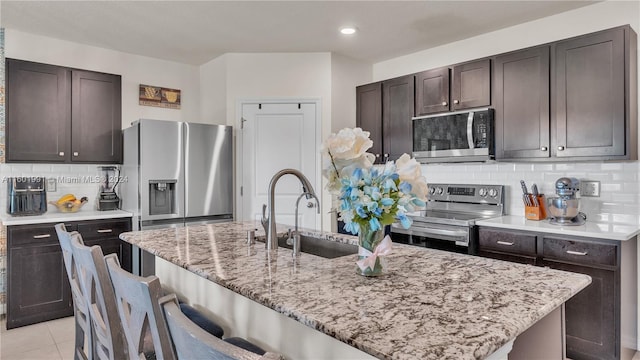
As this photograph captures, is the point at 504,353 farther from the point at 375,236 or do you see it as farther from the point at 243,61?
the point at 243,61

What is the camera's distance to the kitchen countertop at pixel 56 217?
10.2ft

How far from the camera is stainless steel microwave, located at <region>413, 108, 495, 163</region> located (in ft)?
10.5

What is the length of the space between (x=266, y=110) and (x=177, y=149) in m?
1.02

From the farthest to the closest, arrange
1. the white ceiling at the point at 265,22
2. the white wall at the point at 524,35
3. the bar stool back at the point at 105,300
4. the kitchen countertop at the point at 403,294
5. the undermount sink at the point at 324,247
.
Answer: the white ceiling at the point at 265,22
the white wall at the point at 524,35
the undermount sink at the point at 324,247
the bar stool back at the point at 105,300
the kitchen countertop at the point at 403,294

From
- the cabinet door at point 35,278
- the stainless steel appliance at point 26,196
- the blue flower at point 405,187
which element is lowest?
the cabinet door at point 35,278

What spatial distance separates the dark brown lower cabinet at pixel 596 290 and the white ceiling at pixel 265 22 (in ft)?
5.91

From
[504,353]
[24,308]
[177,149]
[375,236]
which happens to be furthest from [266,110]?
[504,353]

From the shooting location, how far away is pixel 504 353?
974 millimetres

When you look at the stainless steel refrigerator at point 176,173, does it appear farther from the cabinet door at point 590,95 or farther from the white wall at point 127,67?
the cabinet door at point 590,95

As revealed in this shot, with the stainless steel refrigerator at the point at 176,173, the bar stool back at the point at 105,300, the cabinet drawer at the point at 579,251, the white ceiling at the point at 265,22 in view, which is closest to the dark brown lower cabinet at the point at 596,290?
the cabinet drawer at the point at 579,251

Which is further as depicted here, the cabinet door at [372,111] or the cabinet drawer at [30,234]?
the cabinet door at [372,111]

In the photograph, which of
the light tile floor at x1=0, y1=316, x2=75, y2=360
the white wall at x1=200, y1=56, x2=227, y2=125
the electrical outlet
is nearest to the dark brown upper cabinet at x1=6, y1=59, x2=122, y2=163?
the white wall at x1=200, y1=56, x2=227, y2=125

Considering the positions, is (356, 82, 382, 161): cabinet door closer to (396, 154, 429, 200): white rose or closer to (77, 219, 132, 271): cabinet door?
(77, 219, 132, 271): cabinet door

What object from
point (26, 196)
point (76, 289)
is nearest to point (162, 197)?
point (26, 196)
